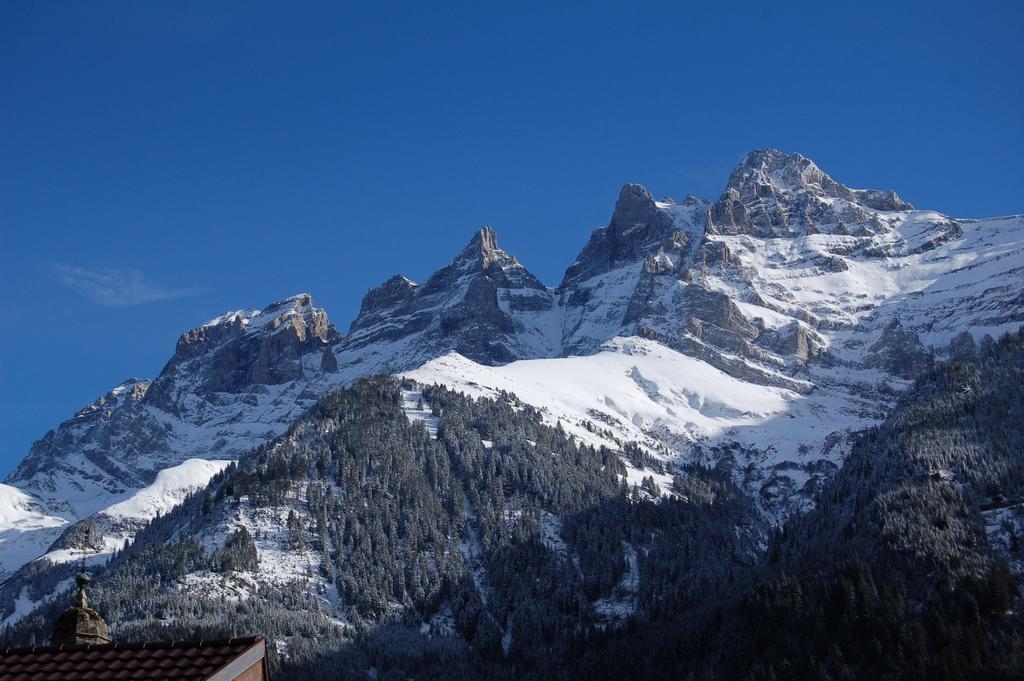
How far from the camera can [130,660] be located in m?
20.0

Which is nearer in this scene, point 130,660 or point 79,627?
point 130,660

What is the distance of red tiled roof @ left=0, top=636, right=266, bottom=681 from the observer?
1966cm

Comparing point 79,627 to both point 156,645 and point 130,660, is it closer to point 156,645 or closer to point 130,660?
point 156,645

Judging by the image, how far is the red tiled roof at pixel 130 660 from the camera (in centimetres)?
1966

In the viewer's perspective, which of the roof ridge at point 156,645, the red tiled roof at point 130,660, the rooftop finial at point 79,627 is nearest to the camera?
the red tiled roof at point 130,660

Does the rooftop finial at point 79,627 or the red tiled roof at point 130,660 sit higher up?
the rooftop finial at point 79,627

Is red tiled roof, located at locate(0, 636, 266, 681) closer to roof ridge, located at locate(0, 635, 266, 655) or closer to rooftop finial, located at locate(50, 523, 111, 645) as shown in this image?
roof ridge, located at locate(0, 635, 266, 655)

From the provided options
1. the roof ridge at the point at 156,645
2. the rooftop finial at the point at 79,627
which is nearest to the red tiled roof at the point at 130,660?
the roof ridge at the point at 156,645

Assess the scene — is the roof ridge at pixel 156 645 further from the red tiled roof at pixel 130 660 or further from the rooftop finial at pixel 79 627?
the rooftop finial at pixel 79 627

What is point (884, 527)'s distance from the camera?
19300cm

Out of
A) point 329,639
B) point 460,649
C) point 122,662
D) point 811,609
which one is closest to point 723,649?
point 811,609

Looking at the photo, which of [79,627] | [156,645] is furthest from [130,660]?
[79,627]

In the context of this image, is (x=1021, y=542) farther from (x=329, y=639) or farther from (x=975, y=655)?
(x=329, y=639)

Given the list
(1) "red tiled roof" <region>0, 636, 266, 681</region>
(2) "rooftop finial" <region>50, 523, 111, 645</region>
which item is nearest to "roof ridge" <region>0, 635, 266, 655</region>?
(1) "red tiled roof" <region>0, 636, 266, 681</region>
